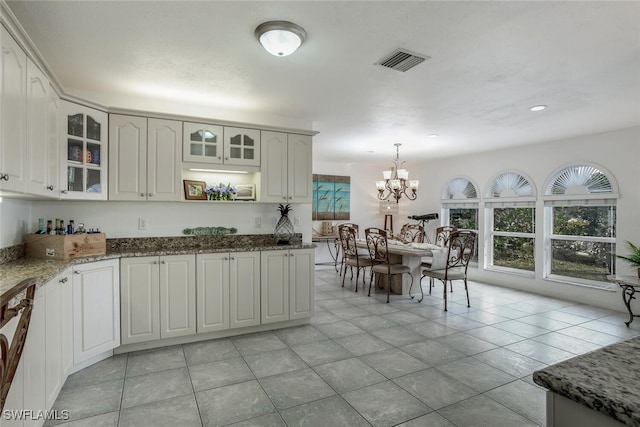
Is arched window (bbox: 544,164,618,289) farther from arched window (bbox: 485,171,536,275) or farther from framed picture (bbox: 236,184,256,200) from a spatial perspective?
framed picture (bbox: 236,184,256,200)

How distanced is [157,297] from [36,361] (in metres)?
1.36

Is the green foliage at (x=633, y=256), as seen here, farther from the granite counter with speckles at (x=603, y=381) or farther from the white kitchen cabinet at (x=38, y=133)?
the white kitchen cabinet at (x=38, y=133)

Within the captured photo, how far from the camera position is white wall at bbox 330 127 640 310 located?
4508 mm

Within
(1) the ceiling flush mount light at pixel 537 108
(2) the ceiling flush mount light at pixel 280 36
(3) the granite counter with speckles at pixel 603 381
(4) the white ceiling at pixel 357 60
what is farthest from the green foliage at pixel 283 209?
(3) the granite counter with speckles at pixel 603 381

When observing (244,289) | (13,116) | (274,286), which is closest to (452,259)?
(274,286)

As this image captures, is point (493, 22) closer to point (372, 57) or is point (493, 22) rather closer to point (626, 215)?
point (372, 57)

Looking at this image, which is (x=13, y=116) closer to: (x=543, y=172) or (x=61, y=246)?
(x=61, y=246)

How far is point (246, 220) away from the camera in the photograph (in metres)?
4.03

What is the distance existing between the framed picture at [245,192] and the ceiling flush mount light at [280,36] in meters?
1.88

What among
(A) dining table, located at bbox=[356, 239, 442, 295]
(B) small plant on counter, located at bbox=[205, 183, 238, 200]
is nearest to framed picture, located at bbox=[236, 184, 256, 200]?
(B) small plant on counter, located at bbox=[205, 183, 238, 200]

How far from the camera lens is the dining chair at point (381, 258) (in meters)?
5.06

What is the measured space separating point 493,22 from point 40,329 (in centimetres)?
321

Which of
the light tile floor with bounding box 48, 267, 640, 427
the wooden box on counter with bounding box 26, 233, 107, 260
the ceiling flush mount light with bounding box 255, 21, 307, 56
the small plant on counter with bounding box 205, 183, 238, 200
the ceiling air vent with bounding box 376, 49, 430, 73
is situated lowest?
the light tile floor with bounding box 48, 267, 640, 427

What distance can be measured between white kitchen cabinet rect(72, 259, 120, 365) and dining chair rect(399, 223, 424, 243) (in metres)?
5.46
